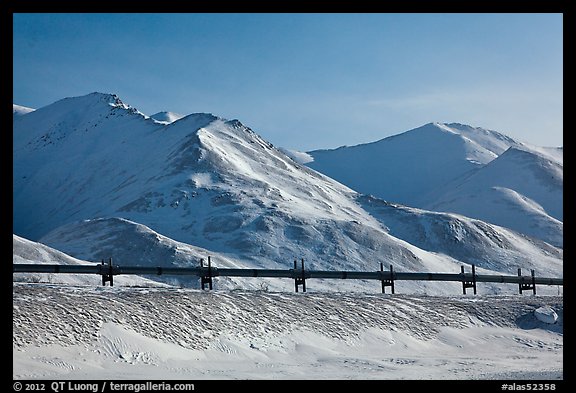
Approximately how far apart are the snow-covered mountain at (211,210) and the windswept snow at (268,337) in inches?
1606

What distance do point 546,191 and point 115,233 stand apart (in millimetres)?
109159

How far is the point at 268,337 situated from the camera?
24859 millimetres

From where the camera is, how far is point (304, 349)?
80.4ft

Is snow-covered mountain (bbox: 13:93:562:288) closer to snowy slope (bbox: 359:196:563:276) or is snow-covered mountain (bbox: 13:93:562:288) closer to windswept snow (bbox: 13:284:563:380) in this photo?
snowy slope (bbox: 359:196:563:276)

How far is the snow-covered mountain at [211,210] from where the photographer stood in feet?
258

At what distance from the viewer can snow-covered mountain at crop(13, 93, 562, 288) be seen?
78.6m

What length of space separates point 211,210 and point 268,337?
68.8m

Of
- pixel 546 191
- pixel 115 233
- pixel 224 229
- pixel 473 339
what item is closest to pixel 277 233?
pixel 224 229

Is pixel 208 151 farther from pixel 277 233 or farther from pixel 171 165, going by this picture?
pixel 277 233

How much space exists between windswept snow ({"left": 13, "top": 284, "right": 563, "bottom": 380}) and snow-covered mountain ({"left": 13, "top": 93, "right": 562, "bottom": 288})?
40787 mm

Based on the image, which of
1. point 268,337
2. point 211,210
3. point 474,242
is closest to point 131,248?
point 211,210

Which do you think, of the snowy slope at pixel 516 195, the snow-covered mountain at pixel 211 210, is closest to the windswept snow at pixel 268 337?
the snow-covered mountain at pixel 211 210

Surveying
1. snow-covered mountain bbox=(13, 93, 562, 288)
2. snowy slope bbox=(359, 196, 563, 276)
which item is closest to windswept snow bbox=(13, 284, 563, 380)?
snow-covered mountain bbox=(13, 93, 562, 288)

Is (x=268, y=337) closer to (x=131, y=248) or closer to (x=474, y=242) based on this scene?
(x=131, y=248)
